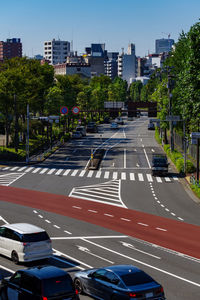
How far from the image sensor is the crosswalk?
5902 centimetres

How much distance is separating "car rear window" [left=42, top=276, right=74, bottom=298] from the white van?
752 cm

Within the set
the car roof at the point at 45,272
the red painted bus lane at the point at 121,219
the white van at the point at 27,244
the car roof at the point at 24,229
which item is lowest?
the red painted bus lane at the point at 121,219

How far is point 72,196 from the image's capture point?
47.5 meters

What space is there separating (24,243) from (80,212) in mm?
16204

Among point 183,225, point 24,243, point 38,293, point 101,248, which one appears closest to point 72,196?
point 183,225

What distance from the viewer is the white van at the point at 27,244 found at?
24.3 metres

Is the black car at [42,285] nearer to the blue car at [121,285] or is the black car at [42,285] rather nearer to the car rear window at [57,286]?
the car rear window at [57,286]

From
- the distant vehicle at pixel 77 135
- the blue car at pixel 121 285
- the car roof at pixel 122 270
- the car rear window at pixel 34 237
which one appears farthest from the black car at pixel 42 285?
the distant vehicle at pixel 77 135

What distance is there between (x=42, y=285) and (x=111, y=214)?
2327cm

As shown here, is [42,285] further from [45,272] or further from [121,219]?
[121,219]

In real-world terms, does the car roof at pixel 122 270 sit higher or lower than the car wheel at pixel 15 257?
higher

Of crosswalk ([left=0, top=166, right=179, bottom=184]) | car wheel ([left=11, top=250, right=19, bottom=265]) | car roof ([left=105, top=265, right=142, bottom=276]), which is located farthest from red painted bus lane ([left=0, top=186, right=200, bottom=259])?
crosswalk ([left=0, top=166, right=179, bottom=184])

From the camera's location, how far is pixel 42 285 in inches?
655

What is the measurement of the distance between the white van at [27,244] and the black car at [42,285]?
6197 mm
